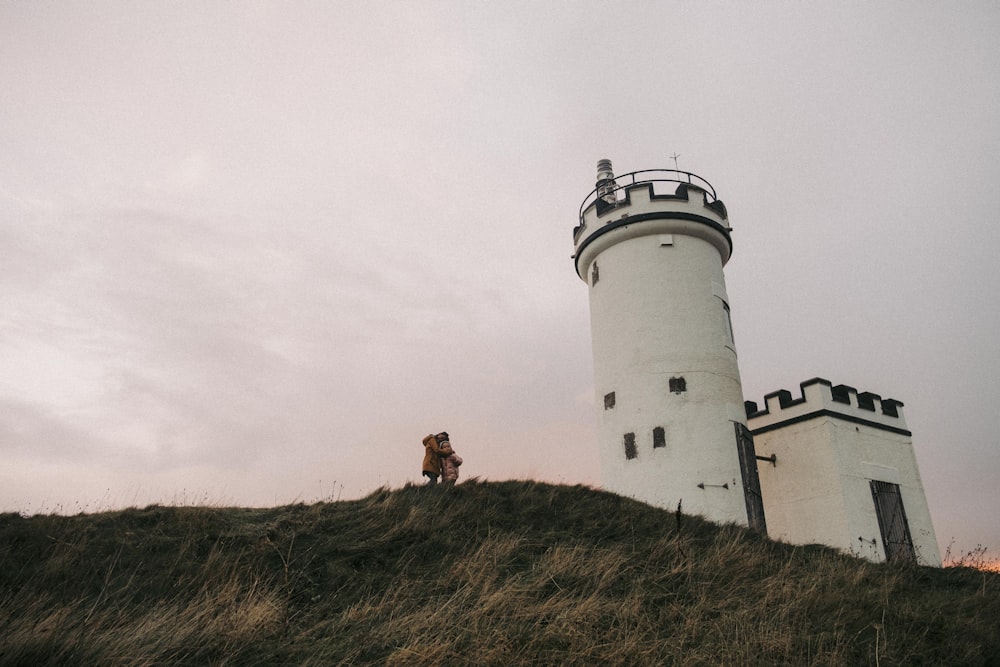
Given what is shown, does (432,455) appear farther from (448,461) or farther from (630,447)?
(630,447)

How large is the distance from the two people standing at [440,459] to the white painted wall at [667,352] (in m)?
5.41

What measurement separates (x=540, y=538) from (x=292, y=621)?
457 cm

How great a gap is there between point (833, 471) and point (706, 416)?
4858 millimetres

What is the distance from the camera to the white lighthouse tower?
15953mm

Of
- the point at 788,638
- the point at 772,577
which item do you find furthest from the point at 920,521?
the point at 788,638

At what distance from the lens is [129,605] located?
7.46 metres

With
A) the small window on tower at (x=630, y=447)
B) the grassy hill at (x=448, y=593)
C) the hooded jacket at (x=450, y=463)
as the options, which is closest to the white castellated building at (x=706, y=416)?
the small window on tower at (x=630, y=447)

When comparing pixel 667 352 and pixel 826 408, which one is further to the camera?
pixel 826 408

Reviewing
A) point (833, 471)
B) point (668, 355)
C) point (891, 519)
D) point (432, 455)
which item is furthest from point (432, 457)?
point (891, 519)

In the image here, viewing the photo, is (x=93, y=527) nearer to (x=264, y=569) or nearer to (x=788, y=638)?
(x=264, y=569)

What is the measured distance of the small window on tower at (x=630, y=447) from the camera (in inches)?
651

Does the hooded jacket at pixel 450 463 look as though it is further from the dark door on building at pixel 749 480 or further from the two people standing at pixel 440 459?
the dark door on building at pixel 749 480

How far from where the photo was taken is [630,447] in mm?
16672

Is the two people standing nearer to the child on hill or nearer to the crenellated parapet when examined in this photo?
the child on hill
